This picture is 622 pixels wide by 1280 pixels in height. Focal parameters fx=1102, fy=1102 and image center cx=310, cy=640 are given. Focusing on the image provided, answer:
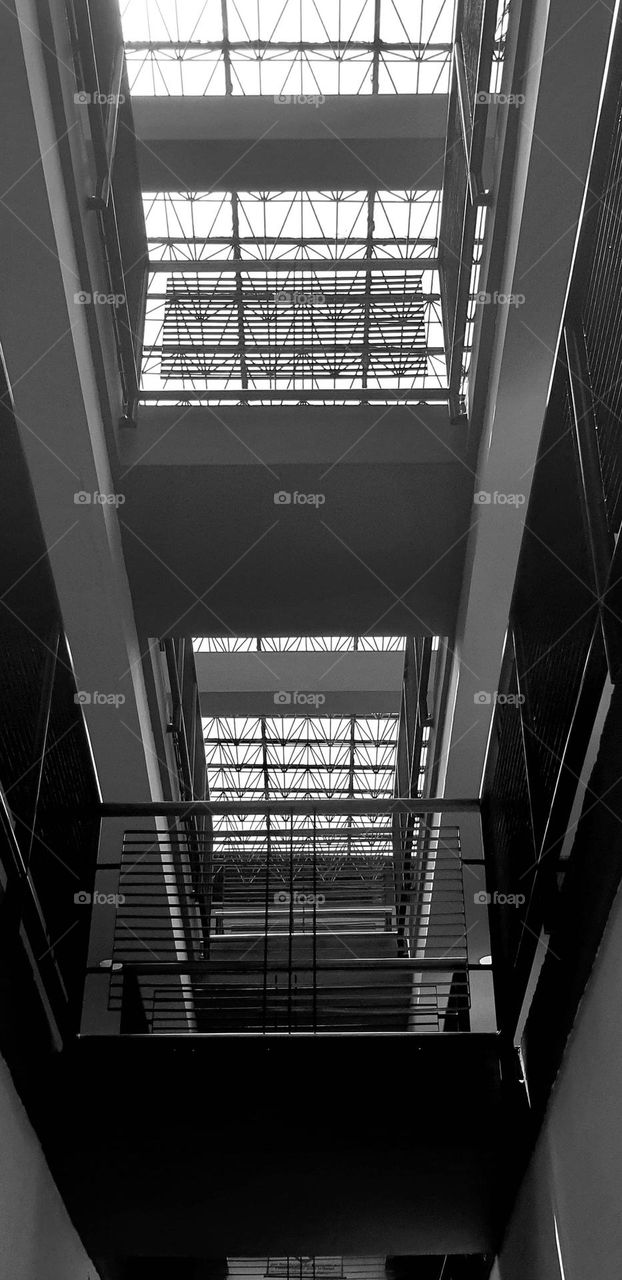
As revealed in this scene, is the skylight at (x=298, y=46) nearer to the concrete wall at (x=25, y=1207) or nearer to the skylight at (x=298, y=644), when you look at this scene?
the skylight at (x=298, y=644)

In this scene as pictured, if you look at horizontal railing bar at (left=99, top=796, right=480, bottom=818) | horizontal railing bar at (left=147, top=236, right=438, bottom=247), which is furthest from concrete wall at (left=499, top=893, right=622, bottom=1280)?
horizontal railing bar at (left=147, top=236, right=438, bottom=247)

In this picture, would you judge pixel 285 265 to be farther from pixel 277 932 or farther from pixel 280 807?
pixel 277 932

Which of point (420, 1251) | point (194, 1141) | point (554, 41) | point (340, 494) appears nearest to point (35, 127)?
point (554, 41)

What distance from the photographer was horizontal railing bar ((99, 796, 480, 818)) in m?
7.21

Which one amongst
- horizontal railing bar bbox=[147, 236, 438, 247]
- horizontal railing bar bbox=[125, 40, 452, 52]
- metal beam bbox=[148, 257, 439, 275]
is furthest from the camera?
horizontal railing bar bbox=[125, 40, 452, 52]

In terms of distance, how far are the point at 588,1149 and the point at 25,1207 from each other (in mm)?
2936

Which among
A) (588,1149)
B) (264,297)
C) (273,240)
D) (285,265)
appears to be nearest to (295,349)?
(264,297)

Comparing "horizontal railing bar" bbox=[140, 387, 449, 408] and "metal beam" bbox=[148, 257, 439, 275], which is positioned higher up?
"metal beam" bbox=[148, 257, 439, 275]

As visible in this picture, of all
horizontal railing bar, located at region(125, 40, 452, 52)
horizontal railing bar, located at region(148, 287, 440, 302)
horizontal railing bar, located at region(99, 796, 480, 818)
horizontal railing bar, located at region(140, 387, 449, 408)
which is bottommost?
horizontal railing bar, located at region(99, 796, 480, 818)

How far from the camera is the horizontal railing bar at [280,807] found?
23.7 feet

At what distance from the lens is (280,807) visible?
7184 millimetres

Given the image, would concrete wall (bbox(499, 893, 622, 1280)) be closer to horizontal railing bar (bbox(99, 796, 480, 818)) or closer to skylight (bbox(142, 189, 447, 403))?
horizontal railing bar (bbox(99, 796, 480, 818))

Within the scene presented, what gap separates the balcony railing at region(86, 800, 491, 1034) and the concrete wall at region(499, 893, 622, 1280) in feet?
3.55

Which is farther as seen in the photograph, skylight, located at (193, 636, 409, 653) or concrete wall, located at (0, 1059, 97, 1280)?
skylight, located at (193, 636, 409, 653)
